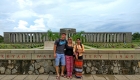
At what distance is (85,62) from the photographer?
7539 millimetres

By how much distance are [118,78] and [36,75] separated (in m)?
3.58

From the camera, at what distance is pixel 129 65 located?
24.7 ft

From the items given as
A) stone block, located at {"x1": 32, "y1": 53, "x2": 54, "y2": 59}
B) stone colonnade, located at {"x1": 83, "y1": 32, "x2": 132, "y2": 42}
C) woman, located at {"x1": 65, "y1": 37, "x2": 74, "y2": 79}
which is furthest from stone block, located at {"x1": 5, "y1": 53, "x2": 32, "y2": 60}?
stone colonnade, located at {"x1": 83, "y1": 32, "x2": 132, "y2": 42}

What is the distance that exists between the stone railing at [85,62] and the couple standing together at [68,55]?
78 centimetres

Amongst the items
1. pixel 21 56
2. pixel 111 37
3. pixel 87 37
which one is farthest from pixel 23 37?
pixel 21 56

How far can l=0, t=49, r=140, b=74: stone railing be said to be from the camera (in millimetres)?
7426

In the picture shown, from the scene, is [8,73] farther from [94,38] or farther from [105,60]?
[94,38]

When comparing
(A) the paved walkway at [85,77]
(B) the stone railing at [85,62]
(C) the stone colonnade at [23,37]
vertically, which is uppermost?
(C) the stone colonnade at [23,37]

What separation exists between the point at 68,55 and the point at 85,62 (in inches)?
43.9

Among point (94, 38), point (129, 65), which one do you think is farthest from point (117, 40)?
point (129, 65)

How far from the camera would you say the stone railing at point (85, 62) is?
7.43m

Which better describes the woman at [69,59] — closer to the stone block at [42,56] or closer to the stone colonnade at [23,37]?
the stone block at [42,56]

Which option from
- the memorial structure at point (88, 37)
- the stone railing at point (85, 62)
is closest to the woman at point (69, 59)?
the stone railing at point (85, 62)

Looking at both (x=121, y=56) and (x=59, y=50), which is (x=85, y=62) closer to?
(x=59, y=50)
